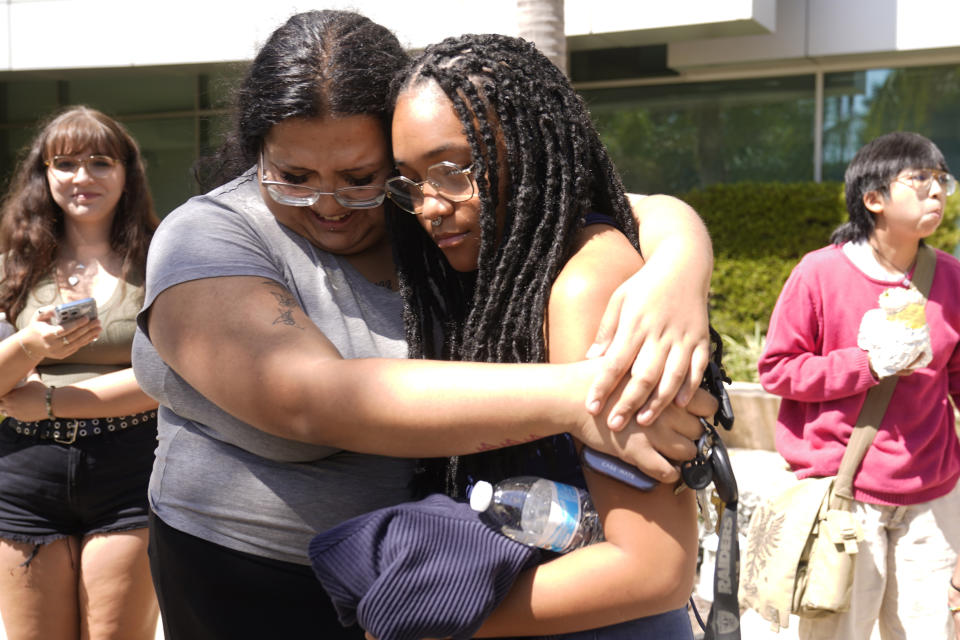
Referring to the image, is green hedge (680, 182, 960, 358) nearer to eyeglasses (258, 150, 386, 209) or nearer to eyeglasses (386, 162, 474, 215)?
eyeglasses (258, 150, 386, 209)

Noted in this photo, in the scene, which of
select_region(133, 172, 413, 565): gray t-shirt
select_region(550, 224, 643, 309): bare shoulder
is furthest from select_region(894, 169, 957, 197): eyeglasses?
select_region(133, 172, 413, 565): gray t-shirt

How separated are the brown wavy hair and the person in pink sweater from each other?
8.20 feet

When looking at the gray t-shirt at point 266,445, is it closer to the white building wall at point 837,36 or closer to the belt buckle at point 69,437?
the belt buckle at point 69,437

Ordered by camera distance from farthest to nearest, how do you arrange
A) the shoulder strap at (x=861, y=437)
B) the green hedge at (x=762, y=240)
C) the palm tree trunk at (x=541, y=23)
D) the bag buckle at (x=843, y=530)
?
the green hedge at (x=762, y=240)
the palm tree trunk at (x=541, y=23)
the shoulder strap at (x=861, y=437)
the bag buckle at (x=843, y=530)

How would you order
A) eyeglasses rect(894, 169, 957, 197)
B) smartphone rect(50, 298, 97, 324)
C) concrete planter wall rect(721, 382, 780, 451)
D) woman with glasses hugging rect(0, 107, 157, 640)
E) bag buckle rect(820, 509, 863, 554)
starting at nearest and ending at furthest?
smartphone rect(50, 298, 97, 324)
woman with glasses hugging rect(0, 107, 157, 640)
bag buckle rect(820, 509, 863, 554)
eyeglasses rect(894, 169, 957, 197)
concrete planter wall rect(721, 382, 780, 451)

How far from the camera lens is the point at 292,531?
1962 mm

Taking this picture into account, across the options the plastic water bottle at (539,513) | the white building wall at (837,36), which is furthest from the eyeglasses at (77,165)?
the white building wall at (837,36)

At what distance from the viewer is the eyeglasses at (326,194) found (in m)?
2.02

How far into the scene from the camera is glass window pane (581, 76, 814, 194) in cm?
985

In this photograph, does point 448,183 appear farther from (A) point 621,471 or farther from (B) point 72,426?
(B) point 72,426

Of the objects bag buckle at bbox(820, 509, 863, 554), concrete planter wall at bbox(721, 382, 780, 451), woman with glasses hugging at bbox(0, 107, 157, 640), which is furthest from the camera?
concrete planter wall at bbox(721, 382, 780, 451)

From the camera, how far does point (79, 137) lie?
3.65 m

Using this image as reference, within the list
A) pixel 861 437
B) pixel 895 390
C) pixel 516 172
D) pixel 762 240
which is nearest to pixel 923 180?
pixel 895 390

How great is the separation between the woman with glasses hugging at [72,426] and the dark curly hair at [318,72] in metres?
1.45
